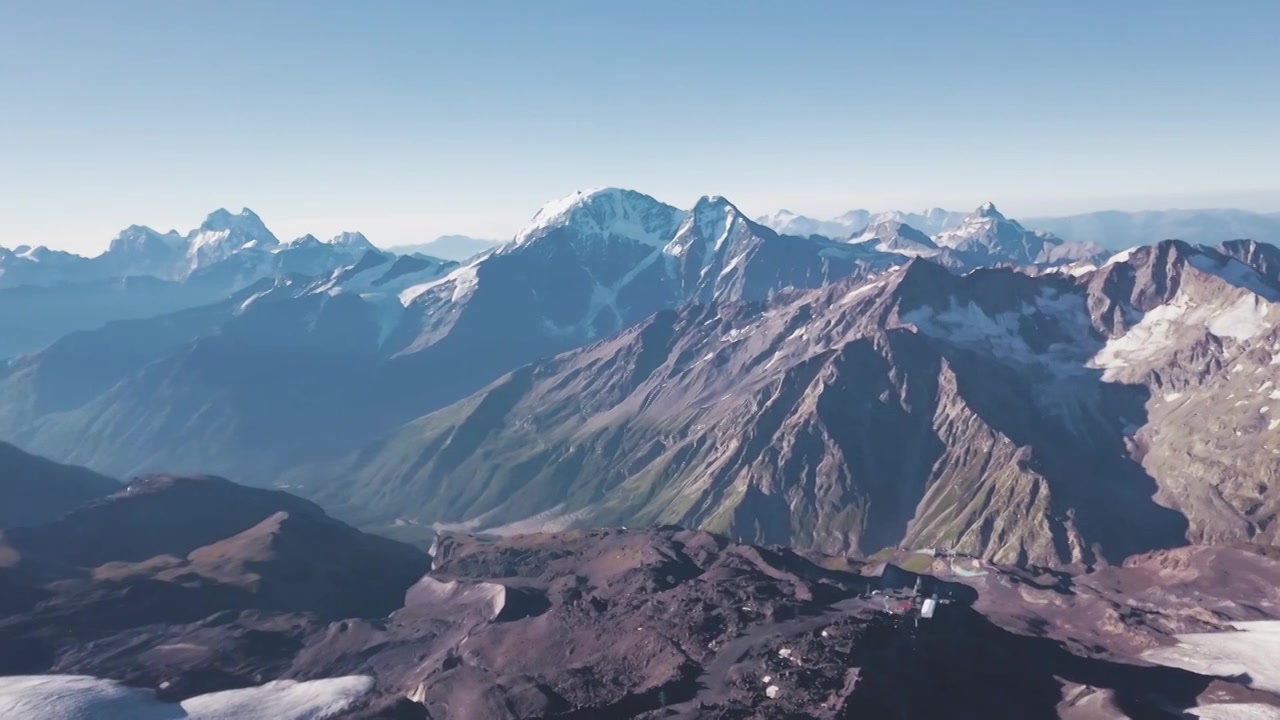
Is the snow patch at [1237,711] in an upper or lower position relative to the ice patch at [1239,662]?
upper

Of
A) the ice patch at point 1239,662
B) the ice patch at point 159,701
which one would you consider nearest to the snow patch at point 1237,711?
the ice patch at point 1239,662

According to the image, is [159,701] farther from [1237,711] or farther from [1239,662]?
[1239,662]

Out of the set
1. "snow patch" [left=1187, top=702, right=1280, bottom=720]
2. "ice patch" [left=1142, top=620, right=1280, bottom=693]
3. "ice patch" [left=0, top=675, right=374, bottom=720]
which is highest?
"ice patch" [left=0, top=675, right=374, bottom=720]

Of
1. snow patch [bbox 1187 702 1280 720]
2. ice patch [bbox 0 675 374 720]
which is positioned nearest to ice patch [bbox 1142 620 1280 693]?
snow patch [bbox 1187 702 1280 720]

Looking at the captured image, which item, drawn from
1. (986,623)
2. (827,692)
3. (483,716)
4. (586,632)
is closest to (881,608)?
(986,623)

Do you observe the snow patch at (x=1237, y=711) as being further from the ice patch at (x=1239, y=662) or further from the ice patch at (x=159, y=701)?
the ice patch at (x=159, y=701)

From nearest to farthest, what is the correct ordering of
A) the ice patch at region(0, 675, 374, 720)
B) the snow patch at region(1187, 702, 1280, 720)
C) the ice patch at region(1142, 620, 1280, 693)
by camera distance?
1. the snow patch at region(1187, 702, 1280, 720)
2. the ice patch at region(0, 675, 374, 720)
3. the ice patch at region(1142, 620, 1280, 693)

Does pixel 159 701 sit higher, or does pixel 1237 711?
pixel 1237 711

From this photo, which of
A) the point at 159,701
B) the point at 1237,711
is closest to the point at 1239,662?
the point at 1237,711

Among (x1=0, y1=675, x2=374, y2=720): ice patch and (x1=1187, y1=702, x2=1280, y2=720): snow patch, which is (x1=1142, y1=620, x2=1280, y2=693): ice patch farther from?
(x1=0, y1=675, x2=374, y2=720): ice patch

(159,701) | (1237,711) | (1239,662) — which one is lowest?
(1239,662)

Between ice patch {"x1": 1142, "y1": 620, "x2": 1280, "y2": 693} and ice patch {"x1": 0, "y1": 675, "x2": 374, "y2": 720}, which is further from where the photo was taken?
ice patch {"x1": 1142, "y1": 620, "x2": 1280, "y2": 693}

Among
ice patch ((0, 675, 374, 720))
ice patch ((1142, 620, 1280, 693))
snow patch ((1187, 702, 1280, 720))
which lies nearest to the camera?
snow patch ((1187, 702, 1280, 720))

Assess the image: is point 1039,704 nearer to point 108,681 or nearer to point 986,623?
point 986,623
